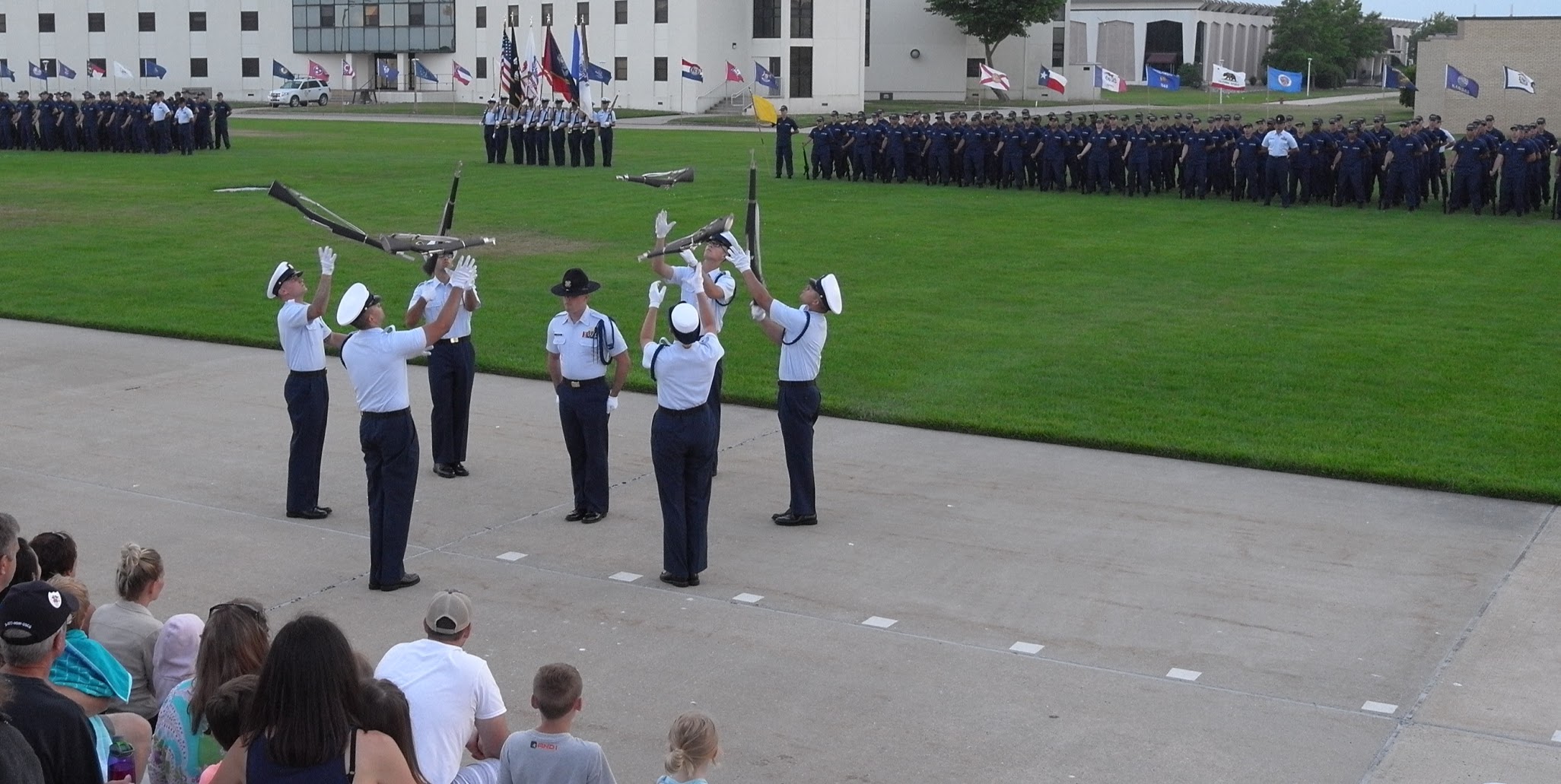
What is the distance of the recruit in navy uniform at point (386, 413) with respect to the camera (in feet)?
31.4

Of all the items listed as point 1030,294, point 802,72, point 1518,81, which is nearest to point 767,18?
point 802,72

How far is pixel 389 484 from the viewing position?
966cm

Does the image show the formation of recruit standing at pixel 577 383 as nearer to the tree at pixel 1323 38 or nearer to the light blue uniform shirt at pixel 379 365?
the light blue uniform shirt at pixel 379 365

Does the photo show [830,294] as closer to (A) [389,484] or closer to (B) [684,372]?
(B) [684,372]

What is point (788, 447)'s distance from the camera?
1109cm

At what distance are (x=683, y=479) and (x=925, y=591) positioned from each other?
1.64 metres

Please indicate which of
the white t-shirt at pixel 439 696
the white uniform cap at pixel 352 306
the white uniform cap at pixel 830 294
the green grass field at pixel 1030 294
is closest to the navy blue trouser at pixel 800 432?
the white uniform cap at pixel 830 294

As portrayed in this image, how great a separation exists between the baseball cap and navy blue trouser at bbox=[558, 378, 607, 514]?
601cm

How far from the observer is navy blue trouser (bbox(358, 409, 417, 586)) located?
955 cm

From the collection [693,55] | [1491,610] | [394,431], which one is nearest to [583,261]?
[394,431]

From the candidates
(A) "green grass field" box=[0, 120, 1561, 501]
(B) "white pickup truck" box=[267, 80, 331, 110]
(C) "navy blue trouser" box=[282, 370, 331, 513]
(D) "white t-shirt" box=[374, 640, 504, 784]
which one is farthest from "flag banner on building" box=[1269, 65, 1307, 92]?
(B) "white pickup truck" box=[267, 80, 331, 110]

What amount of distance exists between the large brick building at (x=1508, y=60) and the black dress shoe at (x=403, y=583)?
150 ft

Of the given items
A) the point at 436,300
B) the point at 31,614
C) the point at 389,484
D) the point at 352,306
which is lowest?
the point at 389,484

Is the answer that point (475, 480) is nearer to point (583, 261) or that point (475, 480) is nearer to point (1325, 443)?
point (1325, 443)
